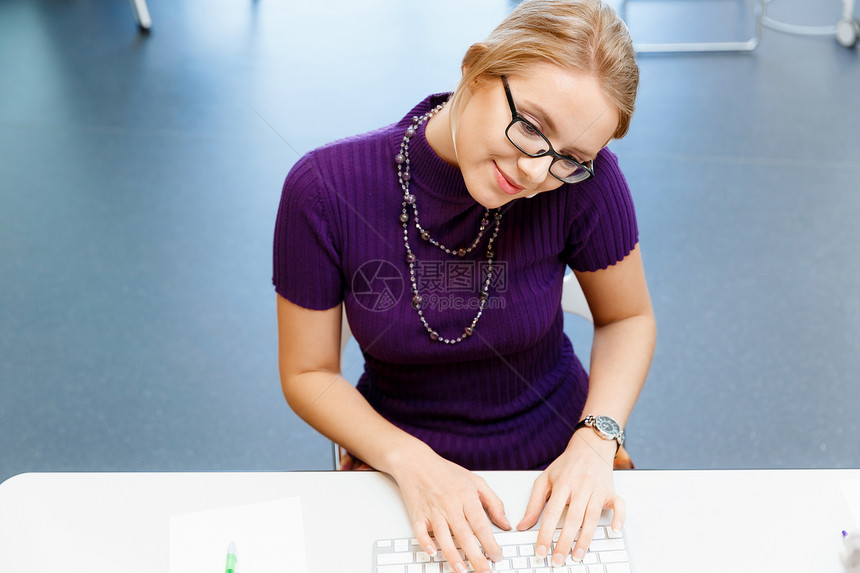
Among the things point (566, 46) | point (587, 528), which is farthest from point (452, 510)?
point (566, 46)

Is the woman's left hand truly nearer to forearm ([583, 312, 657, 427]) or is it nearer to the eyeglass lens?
forearm ([583, 312, 657, 427])

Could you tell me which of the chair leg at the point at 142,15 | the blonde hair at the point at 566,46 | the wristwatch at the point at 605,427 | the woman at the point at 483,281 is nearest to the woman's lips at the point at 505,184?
the woman at the point at 483,281

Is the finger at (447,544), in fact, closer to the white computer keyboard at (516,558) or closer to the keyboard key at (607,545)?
the white computer keyboard at (516,558)

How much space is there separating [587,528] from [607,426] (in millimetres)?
185

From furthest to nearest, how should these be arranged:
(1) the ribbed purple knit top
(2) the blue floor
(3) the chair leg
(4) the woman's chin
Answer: (3) the chair leg < (2) the blue floor < (1) the ribbed purple knit top < (4) the woman's chin

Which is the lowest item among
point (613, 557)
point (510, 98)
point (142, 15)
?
point (613, 557)

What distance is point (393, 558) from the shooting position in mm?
830

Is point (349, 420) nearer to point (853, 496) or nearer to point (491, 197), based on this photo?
point (491, 197)

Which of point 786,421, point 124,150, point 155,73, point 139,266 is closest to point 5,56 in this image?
point 155,73

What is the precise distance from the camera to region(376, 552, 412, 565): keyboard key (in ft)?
2.71

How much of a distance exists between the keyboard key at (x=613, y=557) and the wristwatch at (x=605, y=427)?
0.17 m

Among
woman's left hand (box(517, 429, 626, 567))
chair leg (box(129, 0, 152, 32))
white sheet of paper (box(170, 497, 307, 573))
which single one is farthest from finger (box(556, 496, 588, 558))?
chair leg (box(129, 0, 152, 32))

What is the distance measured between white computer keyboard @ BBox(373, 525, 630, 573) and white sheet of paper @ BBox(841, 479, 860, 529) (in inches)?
10.1

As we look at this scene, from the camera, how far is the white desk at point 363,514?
0.83m
